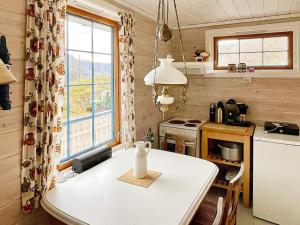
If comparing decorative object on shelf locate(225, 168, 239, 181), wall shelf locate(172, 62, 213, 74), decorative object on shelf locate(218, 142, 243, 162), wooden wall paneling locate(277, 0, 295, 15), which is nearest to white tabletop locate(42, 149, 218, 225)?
decorative object on shelf locate(218, 142, 243, 162)

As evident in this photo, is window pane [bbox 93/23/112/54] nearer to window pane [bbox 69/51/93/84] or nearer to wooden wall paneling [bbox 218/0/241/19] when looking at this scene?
window pane [bbox 69/51/93/84]

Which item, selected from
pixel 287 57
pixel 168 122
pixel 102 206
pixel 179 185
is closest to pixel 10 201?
pixel 102 206

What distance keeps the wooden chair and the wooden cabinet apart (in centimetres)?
107

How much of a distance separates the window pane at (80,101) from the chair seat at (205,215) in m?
1.32

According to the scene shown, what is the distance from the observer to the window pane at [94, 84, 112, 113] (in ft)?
7.50

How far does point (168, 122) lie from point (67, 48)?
1.87m

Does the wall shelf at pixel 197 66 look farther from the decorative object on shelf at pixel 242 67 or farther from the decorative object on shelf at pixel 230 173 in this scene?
the decorative object on shelf at pixel 230 173

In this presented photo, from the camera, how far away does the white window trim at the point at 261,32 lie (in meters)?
2.82

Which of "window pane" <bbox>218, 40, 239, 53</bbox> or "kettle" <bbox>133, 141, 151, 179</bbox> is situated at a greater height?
"window pane" <bbox>218, 40, 239, 53</bbox>

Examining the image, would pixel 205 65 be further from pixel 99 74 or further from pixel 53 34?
pixel 53 34

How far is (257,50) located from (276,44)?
0.76ft

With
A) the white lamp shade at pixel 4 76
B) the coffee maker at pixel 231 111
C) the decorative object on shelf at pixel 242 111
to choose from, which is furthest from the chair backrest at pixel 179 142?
the white lamp shade at pixel 4 76

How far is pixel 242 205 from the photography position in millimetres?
2855

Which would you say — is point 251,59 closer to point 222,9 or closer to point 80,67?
point 222,9
